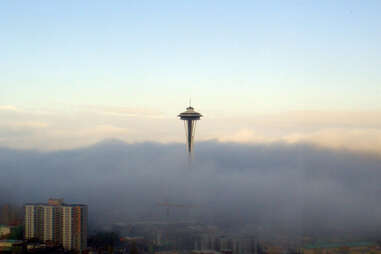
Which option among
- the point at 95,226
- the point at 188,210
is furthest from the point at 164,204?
the point at 95,226

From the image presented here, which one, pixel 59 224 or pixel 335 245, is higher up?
pixel 59 224

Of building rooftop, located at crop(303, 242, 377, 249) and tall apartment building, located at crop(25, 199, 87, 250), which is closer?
building rooftop, located at crop(303, 242, 377, 249)

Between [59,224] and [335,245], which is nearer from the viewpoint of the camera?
[335,245]

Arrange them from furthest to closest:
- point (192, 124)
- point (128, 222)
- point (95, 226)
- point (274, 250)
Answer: point (192, 124) < point (128, 222) < point (95, 226) < point (274, 250)

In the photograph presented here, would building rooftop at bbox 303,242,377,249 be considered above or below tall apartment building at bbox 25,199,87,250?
below

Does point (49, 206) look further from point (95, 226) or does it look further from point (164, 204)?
point (164, 204)

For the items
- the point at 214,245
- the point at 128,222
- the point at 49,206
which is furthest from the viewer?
the point at 128,222

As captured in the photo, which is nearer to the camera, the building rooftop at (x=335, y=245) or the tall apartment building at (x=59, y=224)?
the building rooftop at (x=335, y=245)

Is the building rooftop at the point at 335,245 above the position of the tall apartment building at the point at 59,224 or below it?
below
